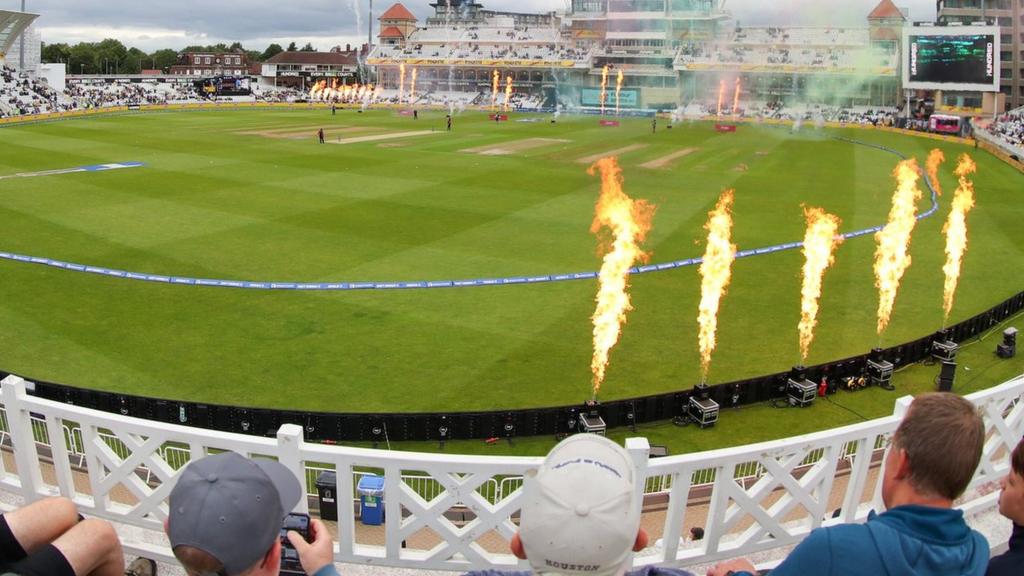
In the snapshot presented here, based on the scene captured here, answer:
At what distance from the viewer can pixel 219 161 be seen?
4881cm

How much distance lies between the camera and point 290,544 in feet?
15.8

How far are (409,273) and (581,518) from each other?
22411 millimetres

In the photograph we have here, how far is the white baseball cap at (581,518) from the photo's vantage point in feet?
11.0

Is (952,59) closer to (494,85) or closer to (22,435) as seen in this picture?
(494,85)

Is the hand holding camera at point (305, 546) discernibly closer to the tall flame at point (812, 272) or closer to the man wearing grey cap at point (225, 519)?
the man wearing grey cap at point (225, 519)

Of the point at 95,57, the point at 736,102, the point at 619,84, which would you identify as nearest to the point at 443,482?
the point at 736,102

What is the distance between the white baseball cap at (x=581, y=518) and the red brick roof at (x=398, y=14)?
16693cm

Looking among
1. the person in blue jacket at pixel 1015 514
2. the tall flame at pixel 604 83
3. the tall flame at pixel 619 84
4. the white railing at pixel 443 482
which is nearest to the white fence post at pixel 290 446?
the white railing at pixel 443 482

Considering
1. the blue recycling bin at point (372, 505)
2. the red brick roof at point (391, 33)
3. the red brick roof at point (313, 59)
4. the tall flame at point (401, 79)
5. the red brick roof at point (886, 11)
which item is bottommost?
the blue recycling bin at point (372, 505)

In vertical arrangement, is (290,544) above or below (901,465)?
below

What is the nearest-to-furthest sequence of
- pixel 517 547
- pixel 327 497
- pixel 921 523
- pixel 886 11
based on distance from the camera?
pixel 517 547
pixel 921 523
pixel 327 497
pixel 886 11

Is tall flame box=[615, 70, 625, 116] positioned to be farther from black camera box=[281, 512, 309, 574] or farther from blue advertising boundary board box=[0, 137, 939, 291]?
black camera box=[281, 512, 309, 574]

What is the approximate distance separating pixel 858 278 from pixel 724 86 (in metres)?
94.4

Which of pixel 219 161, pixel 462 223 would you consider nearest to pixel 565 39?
pixel 219 161
